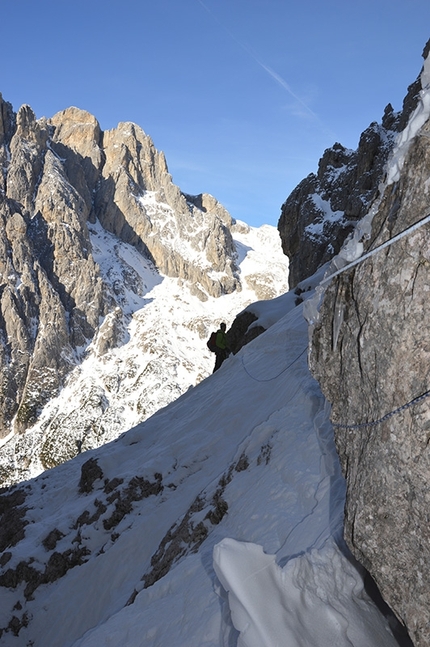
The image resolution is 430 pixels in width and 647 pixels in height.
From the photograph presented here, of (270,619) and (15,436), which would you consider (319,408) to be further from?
(15,436)

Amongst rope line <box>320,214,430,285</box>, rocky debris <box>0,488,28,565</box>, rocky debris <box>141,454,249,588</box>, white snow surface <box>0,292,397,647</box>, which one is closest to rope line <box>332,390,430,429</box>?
rope line <box>320,214,430,285</box>

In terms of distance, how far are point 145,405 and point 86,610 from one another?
15473 cm

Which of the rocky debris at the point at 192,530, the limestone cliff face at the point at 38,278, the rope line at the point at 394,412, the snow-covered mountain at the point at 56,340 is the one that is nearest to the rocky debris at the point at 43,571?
the rocky debris at the point at 192,530

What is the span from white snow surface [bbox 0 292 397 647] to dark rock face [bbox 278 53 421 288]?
18.4 meters

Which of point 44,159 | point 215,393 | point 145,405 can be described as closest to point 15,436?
point 145,405

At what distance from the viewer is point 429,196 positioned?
4.18 m

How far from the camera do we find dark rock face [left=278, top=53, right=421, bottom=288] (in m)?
36.7

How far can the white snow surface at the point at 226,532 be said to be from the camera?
208 inches

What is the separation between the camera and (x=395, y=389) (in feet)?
14.0

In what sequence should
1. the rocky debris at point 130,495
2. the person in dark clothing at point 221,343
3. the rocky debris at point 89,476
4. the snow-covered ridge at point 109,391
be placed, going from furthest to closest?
the snow-covered ridge at point 109,391 → the person in dark clothing at point 221,343 → the rocky debris at point 89,476 → the rocky debris at point 130,495

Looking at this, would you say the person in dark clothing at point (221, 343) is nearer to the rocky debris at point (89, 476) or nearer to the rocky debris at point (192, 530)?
the rocky debris at point (89, 476)

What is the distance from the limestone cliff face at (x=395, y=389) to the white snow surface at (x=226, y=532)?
929 mm

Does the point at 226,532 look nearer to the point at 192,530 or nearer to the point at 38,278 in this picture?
the point at 192,530

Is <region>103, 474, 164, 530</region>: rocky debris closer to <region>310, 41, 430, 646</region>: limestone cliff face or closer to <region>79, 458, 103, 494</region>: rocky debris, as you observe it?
<region>79, 458, 103, 494</region>: rocky debris
